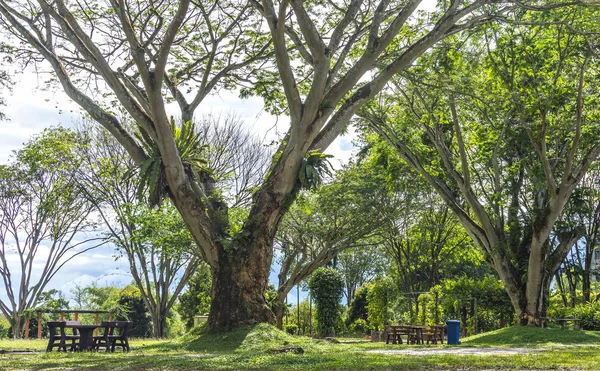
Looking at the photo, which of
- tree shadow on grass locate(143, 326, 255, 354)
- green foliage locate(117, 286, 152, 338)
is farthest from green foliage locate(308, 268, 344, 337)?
tree shadow on grass locate(143, 326, 255, 354)

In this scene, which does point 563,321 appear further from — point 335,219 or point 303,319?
point 303,319

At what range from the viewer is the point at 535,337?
17797 mm

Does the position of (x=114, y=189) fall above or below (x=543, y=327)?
above

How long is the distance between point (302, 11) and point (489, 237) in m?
12.6

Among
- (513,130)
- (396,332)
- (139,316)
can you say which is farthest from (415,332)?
(139,316)

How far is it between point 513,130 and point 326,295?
12.6 m

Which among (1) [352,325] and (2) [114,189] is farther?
(1) [352,325]

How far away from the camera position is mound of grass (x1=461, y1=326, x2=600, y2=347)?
1683 centimetres

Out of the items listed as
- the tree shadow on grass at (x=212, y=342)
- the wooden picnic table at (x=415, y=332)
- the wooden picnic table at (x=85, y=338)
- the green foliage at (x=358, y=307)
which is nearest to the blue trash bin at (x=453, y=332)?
the wooden picnic table at (x=415, y=332)

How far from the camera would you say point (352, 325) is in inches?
1474

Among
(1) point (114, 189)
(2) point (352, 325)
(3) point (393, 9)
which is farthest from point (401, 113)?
(2) point (352, 325)

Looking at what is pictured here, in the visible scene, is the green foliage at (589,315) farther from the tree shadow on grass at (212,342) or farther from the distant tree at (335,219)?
the tree shadow on grass at (212,342)

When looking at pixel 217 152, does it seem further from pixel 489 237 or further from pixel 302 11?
pixel 302 11

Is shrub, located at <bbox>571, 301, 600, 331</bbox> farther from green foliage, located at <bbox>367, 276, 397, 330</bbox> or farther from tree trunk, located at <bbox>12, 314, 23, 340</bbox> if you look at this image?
tree trunk, located at <bbox>12, 314, 23, 340</bbox>
